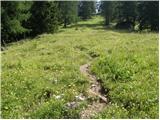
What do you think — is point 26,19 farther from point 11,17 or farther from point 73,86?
point 73,86

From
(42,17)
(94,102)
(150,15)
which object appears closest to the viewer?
(94,102)

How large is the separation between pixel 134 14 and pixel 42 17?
26544 mm

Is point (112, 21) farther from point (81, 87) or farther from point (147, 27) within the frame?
point (81, 87)

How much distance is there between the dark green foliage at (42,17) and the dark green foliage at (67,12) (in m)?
26.2

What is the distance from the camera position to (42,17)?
61.8m

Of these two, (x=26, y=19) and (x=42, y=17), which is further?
(x=42, y=17)

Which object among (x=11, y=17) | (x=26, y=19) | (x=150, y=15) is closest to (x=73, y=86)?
(x=11, y=17)

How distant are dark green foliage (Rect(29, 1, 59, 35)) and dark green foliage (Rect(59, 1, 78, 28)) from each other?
26185mm

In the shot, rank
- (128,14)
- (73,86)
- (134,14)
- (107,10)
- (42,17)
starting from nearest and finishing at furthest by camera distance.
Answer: (73,86), (42,17), (134,14), (128,14), (107,10)

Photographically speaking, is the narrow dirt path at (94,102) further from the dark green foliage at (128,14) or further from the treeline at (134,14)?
the dark green foliage at (128,14)

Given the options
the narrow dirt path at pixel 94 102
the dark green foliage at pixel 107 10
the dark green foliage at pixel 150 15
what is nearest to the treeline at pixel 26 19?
the dark green foliage at pixel 150 15

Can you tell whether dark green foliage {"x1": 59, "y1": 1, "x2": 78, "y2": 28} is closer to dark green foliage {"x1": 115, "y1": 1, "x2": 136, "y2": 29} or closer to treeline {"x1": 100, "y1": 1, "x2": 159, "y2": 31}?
treeline {"x1": 100, "y1": 1, "x2": 159, "y2": 31}

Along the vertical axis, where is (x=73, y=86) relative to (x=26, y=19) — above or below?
above

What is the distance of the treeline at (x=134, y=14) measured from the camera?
6638 cm
